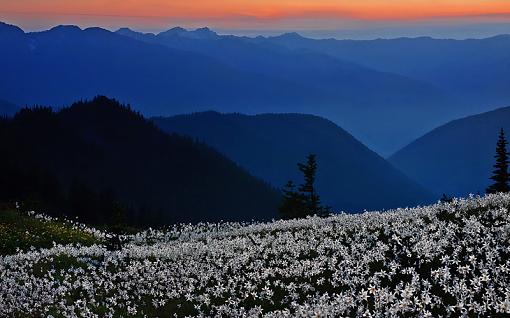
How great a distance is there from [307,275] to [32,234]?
81.9 ft

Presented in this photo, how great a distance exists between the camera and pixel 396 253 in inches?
647

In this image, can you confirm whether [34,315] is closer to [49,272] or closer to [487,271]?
[49,272]

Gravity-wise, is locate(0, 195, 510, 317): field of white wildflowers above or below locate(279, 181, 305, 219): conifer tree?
above

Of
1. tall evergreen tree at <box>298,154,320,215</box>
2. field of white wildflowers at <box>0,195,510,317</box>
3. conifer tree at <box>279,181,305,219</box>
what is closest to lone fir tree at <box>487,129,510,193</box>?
tall evergreen tree at <box>298,154,320,215</box>

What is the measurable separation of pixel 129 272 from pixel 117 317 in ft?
14.7

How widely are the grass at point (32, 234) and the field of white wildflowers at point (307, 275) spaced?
10.4m

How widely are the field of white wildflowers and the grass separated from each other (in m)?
10.4

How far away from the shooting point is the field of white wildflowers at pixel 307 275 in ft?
41.6

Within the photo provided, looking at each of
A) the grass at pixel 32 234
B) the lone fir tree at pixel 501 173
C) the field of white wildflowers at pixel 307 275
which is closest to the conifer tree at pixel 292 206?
the lone fir tree at pixel 501 173

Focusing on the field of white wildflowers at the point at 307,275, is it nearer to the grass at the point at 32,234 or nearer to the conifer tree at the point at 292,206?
the grass at the point at 32,234

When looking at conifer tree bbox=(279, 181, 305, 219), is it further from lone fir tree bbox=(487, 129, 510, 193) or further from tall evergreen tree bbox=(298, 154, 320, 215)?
lone fir tree bbox=(487, 129, 510, 193)

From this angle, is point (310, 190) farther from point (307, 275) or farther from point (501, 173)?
point (307, 275)

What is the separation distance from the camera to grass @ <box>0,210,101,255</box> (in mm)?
33322

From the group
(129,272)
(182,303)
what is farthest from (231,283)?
(129,272)
